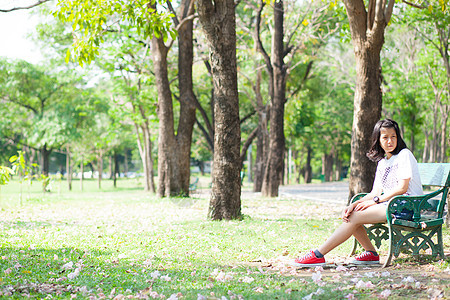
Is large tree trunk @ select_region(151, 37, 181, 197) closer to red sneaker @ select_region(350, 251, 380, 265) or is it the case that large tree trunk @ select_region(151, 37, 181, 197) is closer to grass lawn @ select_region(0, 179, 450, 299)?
grass lawn @ select_region(0, 179, 450, 299)

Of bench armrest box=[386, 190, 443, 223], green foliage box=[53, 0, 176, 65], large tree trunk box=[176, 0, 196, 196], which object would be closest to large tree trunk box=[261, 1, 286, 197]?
large tree trunk box=[176, 0, 196, 196]

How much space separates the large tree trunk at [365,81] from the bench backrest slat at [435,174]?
3386mm

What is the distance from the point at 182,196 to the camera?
1633 centimetres

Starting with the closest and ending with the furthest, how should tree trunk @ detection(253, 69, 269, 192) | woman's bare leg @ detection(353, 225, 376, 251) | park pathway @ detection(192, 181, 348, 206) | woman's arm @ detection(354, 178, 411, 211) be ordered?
1. woman's arm @ detection(354, 178, 411, 211)
2. woman's bare leg @ detection(353, 225, 376, 251)
3. park pathway @ detection(192, 181, 348, 206)
4. tree trunk @ detection(253, 69, 269, 192)

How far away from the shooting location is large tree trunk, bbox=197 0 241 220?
30.8ft

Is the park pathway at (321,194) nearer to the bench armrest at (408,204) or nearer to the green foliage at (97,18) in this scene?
the green foliage at (97,18)

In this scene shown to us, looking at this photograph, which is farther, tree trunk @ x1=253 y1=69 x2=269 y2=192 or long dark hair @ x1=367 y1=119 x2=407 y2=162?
tree trunk @ x1=253 y1=69 x2=269 y2=192

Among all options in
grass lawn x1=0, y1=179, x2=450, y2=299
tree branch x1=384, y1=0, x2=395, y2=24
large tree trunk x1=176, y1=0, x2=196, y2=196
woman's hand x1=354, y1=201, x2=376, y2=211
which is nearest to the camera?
grass lawn x1=0, y1=179, x2=450, y2=299

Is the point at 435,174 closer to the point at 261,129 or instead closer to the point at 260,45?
the point at 260,45

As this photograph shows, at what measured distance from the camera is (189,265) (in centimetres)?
567

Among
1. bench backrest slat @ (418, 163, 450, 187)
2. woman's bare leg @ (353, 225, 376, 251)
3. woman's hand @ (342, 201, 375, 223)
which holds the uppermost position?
bench backrest slat @ (418, 163, 450, 187)

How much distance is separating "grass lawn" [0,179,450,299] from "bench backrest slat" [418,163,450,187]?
0.95m

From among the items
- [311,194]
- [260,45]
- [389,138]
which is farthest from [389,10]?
[311,194]

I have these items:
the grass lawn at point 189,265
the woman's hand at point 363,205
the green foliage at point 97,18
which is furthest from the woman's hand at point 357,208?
the green foliage at point 97,18
